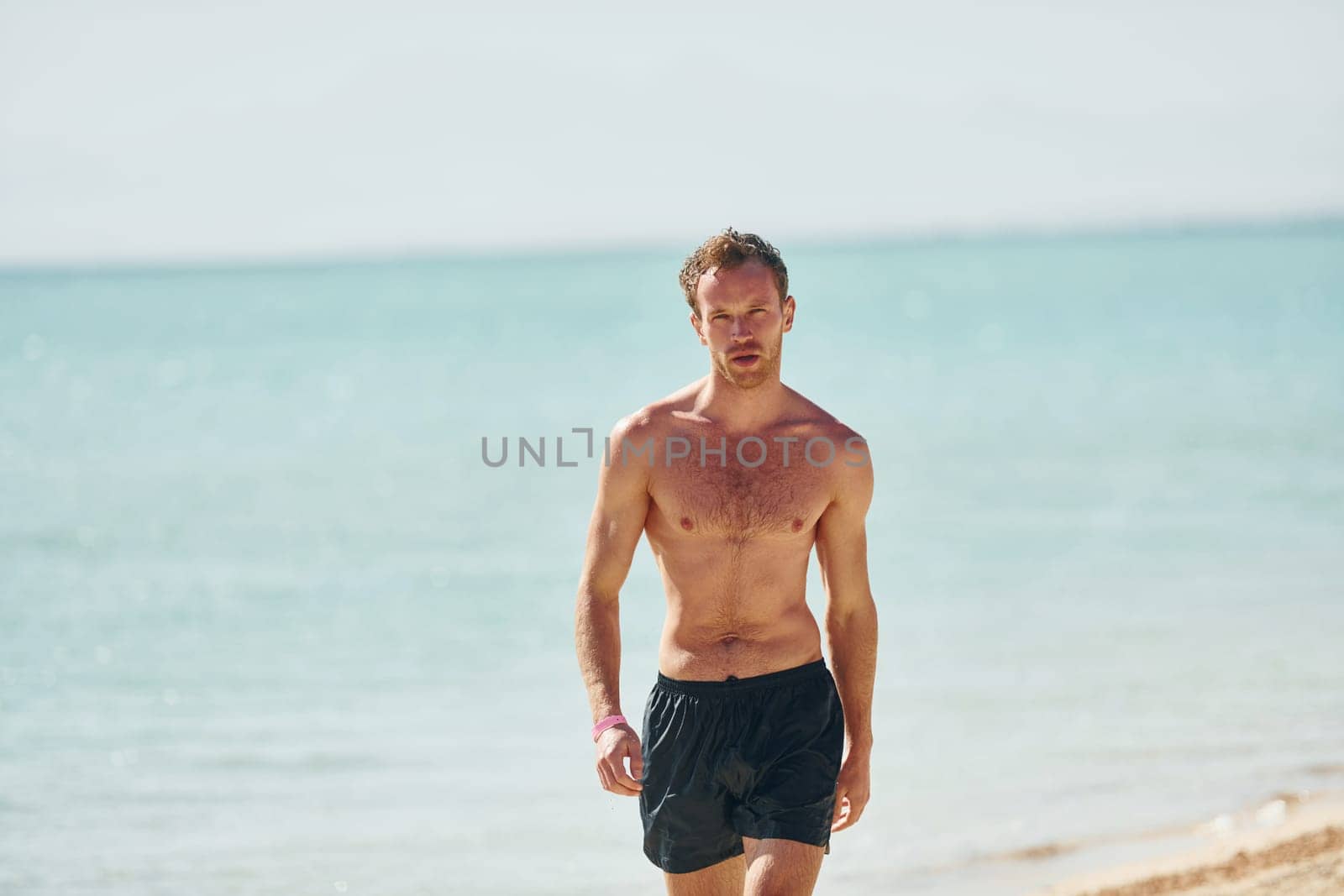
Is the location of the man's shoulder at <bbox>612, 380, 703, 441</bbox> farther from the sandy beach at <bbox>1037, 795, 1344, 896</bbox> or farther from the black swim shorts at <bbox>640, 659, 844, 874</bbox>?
the sandy beach at <bbox>1037, 795, 1344, 896</bbox>

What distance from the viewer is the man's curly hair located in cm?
374

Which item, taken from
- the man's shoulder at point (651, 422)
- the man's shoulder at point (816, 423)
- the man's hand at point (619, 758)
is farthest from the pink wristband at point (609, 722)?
the man's shoulder at point (816, 423)

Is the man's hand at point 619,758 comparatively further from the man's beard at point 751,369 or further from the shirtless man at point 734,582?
the man's beard at point 751,369

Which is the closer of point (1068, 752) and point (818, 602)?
point (1068, 752)

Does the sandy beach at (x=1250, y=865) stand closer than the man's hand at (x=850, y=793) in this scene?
No

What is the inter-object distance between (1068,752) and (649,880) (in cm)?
249

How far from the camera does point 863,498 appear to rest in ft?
12.7

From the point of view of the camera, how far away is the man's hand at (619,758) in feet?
11.8

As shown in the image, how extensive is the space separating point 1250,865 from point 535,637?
5683 millimetres

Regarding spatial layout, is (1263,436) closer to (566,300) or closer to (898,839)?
(898,839)

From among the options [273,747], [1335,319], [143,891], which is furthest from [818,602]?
[1335,319]

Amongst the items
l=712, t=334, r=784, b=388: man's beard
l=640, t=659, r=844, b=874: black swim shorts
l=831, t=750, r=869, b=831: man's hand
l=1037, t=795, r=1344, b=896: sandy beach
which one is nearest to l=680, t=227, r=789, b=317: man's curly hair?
l=712, t=334, r=784, b=388: man's beard

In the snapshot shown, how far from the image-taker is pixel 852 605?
3885mm

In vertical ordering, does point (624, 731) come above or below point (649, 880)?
above
